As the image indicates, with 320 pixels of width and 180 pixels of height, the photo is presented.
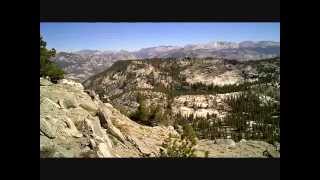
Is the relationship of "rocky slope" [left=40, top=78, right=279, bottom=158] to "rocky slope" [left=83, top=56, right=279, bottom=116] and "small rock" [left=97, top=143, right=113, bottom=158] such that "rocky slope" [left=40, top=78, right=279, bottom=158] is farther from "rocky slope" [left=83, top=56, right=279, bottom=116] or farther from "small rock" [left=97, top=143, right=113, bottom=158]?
"rocky slope" [left=83, top=56, right=279, bottom=116]

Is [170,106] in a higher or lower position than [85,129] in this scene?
higher

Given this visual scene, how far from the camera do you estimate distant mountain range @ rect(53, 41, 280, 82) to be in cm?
1131

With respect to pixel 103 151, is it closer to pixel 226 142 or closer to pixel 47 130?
pixel 47 130

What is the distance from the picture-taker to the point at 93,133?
984 centimetres

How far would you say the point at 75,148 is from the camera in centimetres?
942

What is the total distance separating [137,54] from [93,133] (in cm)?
246

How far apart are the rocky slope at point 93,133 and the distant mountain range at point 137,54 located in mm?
409

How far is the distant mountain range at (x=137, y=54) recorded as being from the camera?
11.3 metres

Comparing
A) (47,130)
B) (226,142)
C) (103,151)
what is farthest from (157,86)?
(47,130)

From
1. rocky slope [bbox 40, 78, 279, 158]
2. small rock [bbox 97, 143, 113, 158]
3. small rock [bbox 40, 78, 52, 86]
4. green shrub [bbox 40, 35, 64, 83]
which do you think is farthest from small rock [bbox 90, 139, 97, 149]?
green shrub [bbox 40, 35, 64, 83]

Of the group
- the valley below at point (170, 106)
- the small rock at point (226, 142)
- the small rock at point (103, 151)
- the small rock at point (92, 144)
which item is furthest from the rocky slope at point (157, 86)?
the small rock at point (92, 144)

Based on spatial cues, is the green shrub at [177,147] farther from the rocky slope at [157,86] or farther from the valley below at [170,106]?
the rocky slope at [157,86]
